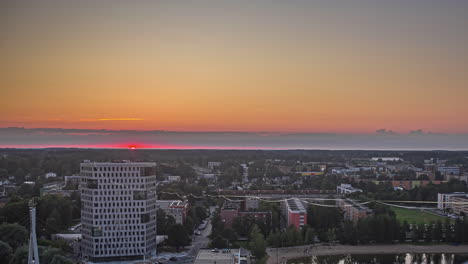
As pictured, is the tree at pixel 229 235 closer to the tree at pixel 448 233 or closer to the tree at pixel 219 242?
the tree at pixel 219 242

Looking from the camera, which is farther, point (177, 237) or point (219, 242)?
point (177, 237)

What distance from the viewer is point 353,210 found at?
31953 millimetres

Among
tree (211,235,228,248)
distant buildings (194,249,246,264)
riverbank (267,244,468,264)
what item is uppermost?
distant buildings (194,249,246,264)

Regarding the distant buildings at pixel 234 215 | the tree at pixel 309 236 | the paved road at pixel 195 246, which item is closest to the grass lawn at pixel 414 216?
the tree at pixel 309 236

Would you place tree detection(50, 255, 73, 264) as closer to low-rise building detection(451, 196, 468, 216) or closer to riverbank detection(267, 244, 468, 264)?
riverbank detection(267, 244, 468, 264)

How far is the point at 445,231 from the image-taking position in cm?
2766

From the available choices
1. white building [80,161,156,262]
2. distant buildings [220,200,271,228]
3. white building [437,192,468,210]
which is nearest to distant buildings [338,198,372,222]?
distant buildings [220,200,271,228]

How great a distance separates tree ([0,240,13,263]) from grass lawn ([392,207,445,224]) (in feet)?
85.4

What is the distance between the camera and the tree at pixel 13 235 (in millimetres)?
22078

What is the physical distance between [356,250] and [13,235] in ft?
58.9

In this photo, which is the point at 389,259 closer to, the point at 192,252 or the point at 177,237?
the point at 192,252

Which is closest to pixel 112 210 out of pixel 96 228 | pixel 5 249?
pixel 96 228

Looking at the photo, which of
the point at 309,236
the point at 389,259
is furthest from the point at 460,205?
the point at 309,236

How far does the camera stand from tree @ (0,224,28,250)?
72.4 feet
